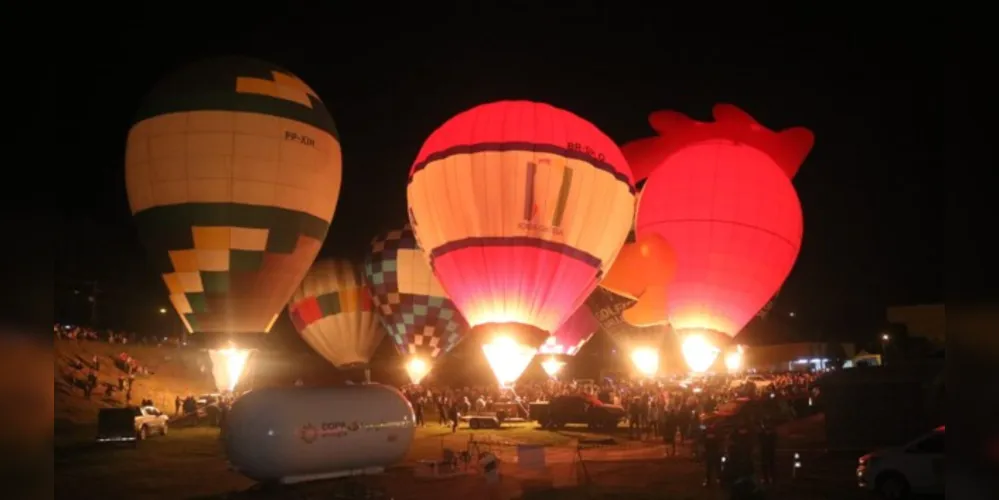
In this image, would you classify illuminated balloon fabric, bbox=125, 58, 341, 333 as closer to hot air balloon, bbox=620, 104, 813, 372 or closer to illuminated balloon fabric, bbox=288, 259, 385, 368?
hot air balloon, bbox=620, 104, 813, 372

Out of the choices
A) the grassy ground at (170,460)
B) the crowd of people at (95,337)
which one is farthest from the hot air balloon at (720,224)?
the crowd of people at (95,337)

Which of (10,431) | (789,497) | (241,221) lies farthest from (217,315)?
(10,431)

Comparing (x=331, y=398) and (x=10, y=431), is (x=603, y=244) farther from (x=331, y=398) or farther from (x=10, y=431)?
(x=10, y=431)

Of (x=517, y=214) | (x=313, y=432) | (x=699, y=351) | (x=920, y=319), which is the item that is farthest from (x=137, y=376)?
(x=920, y=319)

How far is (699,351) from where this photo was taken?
23547 millimetres

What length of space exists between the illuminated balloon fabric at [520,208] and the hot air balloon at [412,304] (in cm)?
1116

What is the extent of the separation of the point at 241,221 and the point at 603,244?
29.4ft

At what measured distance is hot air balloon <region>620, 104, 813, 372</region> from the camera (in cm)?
2234

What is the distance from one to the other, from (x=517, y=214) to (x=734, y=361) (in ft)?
120

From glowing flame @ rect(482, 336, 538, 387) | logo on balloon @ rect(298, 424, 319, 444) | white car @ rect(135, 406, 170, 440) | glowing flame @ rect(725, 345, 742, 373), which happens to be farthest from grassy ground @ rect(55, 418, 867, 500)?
glowing flame @ rect(725, 345, 742, 373)

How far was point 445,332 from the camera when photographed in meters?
31.8

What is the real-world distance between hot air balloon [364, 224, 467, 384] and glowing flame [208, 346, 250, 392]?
9077 mm

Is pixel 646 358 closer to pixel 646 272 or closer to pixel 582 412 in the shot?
pixel 582 412

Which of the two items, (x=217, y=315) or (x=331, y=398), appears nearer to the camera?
(x=331, y=398)
